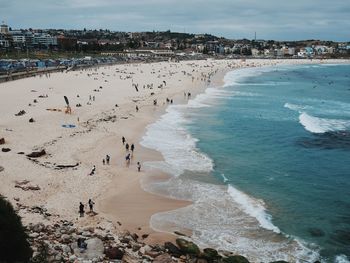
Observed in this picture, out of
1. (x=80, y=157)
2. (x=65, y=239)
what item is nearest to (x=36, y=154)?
(x=80, y=157)

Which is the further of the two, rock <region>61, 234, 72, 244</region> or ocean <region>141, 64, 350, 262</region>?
ocean <region>141, 64, 350, 262</region>

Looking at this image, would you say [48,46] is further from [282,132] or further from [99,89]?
[282,132]

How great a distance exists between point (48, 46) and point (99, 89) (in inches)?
4432

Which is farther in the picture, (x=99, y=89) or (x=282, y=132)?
(x=99, y=89)

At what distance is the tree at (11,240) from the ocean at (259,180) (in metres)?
7.01

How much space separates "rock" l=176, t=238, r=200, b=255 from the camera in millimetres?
15022

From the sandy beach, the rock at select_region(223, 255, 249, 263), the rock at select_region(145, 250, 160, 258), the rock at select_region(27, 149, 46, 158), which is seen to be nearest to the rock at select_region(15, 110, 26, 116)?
the sandy beach

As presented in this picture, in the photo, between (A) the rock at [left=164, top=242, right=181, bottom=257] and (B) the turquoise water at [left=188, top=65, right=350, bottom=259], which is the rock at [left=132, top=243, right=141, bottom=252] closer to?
(A) the rock at [left=164, top=242, right=181, bottom=257]

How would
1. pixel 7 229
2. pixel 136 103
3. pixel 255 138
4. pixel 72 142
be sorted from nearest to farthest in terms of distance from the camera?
pixel 7 229 → pixel 72 142 → pixel 255 138 → pixel 136 103

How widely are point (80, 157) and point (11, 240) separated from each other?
15.5 metres

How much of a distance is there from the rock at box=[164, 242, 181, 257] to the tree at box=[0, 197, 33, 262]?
525cm

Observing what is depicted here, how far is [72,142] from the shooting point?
29.5 metres

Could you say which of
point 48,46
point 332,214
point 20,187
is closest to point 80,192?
point 20,187

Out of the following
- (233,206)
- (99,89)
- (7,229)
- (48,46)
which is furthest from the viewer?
(48,46)
